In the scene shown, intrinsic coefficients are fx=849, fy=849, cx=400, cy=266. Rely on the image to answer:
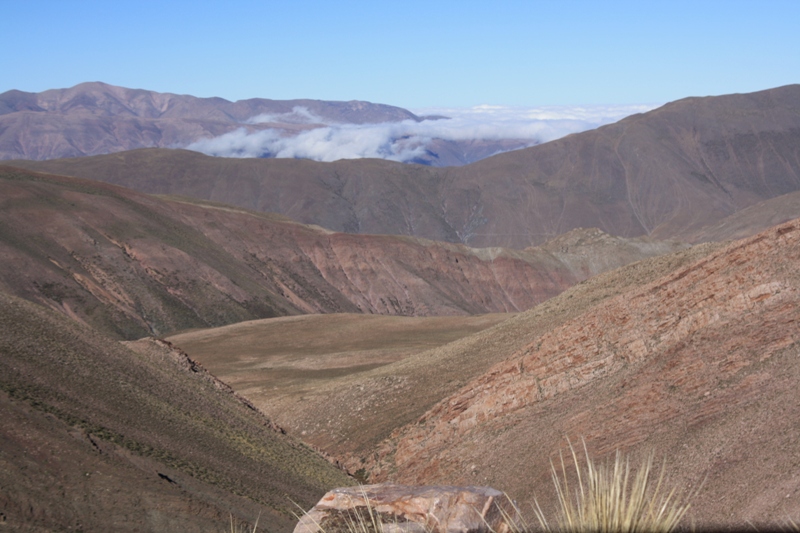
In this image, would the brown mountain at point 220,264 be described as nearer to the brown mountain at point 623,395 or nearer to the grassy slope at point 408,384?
the grassy slope at point 408,384

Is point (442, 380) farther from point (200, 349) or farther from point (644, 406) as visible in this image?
point (200, 349)

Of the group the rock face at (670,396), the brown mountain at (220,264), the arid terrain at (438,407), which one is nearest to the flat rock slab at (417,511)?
the arid terrain at (438,407)

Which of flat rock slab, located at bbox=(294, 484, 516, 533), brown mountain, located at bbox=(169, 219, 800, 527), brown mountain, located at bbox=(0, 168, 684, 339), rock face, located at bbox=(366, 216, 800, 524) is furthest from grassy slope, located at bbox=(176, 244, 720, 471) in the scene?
brown mountain, located at bbox=(0, 168, 684, 339)

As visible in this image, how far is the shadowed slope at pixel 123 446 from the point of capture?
14.6 metres

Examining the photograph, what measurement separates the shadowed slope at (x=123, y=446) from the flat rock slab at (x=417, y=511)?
579cm

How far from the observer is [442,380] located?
3142 cm

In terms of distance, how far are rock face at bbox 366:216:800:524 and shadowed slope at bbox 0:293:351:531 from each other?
4.32 meters

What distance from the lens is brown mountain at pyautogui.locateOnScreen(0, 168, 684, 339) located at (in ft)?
238

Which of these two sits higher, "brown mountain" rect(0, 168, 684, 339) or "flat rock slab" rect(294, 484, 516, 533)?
"flat rock slab" rect(294, 484, 516, 533)

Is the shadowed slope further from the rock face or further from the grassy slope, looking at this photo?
the rock face

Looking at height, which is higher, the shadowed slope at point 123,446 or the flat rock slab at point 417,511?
the flat rock slab at point 417,511

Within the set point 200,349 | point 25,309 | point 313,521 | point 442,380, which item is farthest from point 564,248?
point 313,521

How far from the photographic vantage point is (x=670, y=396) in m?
18.8

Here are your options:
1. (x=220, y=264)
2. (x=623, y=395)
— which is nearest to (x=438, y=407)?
(x=623, y=395)
